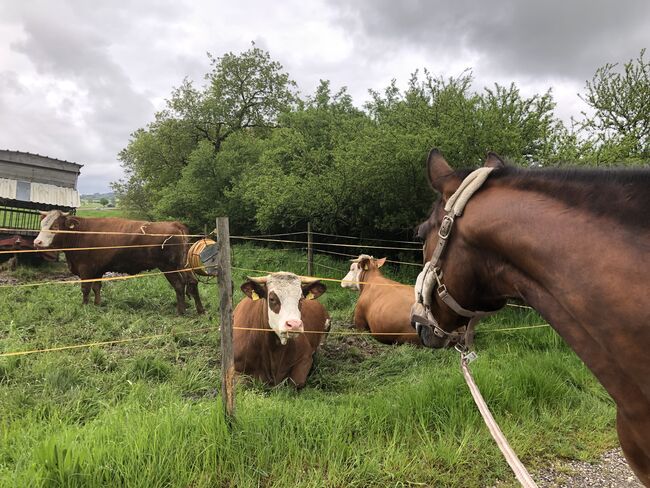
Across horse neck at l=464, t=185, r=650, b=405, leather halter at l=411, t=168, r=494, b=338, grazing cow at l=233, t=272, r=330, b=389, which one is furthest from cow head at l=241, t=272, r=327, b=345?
horse neck at l=464, t=185, r=650, b=405

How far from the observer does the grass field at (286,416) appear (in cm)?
258

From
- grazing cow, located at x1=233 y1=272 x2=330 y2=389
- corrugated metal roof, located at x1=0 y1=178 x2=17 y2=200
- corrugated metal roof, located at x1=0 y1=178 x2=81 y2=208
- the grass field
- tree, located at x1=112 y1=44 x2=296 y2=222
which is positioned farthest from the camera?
tree, located at x1=112 y1=44 x2=296 y2=222

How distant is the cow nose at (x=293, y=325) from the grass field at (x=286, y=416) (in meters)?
0.67

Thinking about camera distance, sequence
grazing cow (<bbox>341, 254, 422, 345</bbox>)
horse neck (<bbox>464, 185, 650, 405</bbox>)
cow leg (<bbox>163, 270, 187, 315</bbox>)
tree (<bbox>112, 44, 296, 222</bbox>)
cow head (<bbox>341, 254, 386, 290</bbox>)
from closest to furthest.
A: horse neck (<bbox>464, 185, 650, 405</bbox>)
grazing cow (<bbox>341, 254, 422, 345</bbox>)
cow leg (<bbox>163, 270, 187, 315</bbox>)
cow head (<bbox>341, 254, 386, 290</bbox>)
tree (<bbox>112, 44, 296, 222</bbox>)

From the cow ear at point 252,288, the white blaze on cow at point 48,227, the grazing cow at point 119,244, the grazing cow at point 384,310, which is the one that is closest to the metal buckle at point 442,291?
the cow ear at point 252,288

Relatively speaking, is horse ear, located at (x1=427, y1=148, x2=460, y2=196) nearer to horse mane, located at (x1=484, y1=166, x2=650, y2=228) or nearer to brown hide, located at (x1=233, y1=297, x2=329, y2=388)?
horse mane, located at (x1=484, y1=166, x2=650, y2=228)

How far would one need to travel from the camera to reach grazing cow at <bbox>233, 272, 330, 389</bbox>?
4.55 metres

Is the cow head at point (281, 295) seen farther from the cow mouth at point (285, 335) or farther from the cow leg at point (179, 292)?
the cow leg at point (179, 292)

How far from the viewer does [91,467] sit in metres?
2.42

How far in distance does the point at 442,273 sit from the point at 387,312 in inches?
200

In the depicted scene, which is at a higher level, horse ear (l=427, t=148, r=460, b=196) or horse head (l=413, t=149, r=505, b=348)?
horse ear (l=427, t=148, r=460, b=196)

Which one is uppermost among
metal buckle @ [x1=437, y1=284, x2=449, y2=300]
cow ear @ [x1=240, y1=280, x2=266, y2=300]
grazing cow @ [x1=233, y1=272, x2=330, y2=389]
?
metal buckle @ [x1=437, y1=284, x2=449, y2=300]

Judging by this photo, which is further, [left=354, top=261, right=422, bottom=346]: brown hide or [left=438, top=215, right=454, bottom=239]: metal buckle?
[left=354, top=261, right=422, bottom=346]: brown hide

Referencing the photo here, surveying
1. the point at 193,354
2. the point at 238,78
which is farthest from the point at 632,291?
the point at 238,78
